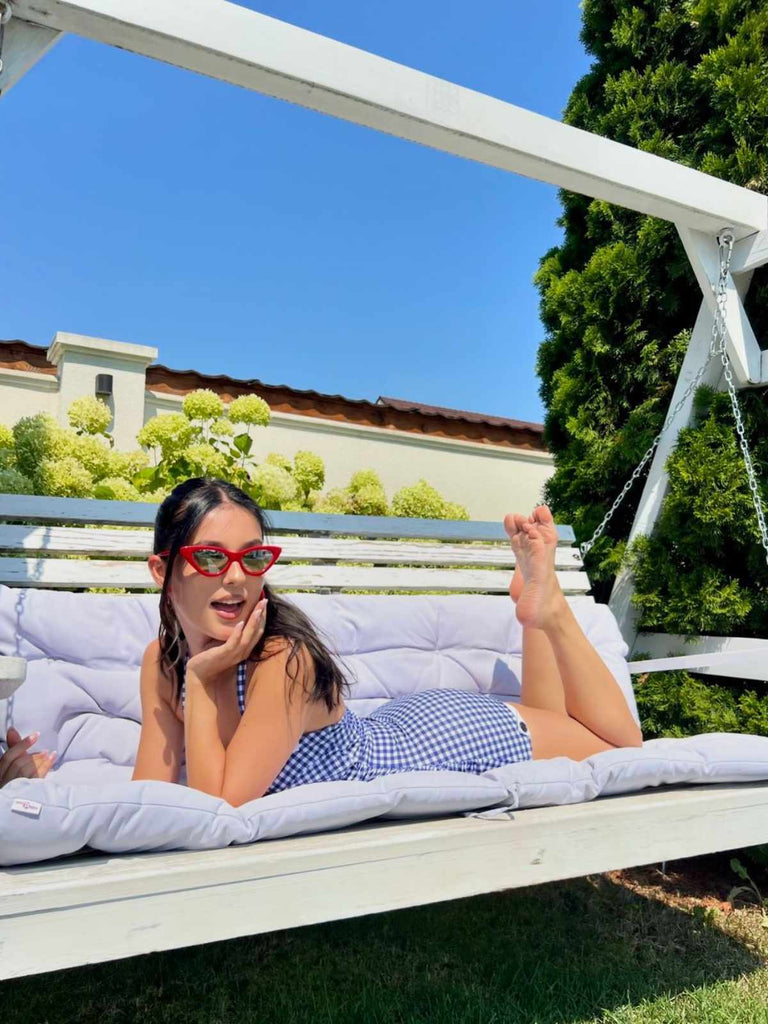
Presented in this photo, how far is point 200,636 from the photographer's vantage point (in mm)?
1661

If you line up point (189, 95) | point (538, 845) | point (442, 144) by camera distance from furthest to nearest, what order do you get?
point (189, 95) → point (442, 144) → point (538, 845)

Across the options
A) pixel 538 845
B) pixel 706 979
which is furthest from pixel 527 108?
pixel 706 979

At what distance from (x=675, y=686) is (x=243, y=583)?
1.94m

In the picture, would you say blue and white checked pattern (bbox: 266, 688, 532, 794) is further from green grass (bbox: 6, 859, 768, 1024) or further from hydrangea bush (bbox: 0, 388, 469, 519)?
hydrangea bush (bbox: 0, 388, 469, 519)

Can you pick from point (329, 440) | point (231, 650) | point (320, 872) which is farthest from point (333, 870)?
point (329, 440)

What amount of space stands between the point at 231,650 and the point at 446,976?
3.17ft

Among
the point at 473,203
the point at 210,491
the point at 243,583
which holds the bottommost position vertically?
the point at 243,583

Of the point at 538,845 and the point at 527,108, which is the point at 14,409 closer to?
the point at 527,108

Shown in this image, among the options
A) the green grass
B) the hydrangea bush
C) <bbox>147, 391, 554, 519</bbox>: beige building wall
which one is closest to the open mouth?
the green grass

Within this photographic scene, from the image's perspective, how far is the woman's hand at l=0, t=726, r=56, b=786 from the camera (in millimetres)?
1670

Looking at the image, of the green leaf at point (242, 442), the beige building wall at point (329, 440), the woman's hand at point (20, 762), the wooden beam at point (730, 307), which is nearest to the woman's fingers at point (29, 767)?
the woman's hand at point (20, 762)

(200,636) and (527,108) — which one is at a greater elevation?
(527,108)

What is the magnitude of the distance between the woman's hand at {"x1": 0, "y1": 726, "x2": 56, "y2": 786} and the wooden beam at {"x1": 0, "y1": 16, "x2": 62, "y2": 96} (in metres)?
1.48

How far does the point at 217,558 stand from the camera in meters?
1.65
